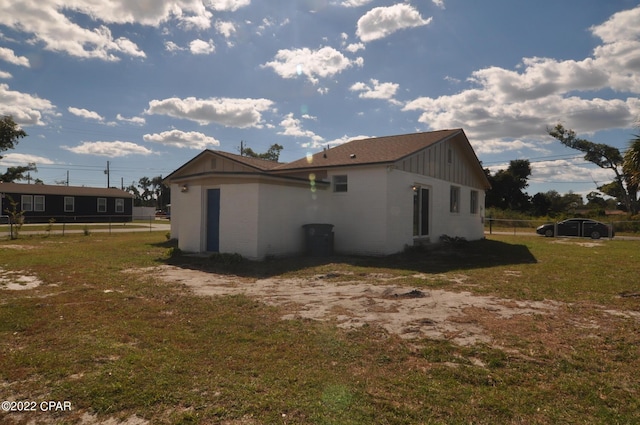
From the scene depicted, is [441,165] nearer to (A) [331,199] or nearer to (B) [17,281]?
(A) [331,199]

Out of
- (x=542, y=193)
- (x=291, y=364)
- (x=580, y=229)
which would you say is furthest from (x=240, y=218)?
(x=542, y=193)

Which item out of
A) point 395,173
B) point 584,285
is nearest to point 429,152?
point 395,173

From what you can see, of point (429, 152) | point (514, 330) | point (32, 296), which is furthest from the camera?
point (429, 152)

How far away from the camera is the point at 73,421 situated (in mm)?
2949

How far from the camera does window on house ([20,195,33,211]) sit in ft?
119

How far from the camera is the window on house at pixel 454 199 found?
63.0ft

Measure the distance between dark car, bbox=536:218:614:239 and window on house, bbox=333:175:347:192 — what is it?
1785 cm

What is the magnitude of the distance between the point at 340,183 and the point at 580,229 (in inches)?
741

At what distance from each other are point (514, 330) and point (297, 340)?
296 cm

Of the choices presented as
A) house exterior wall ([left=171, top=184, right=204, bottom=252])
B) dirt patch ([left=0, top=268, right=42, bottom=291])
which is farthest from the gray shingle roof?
dirt patch ([left=0, top=268, right=42, bottom=291])

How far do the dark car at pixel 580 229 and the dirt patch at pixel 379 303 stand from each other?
20.3m

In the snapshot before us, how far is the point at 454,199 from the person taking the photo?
19531 mm

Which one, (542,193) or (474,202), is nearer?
(474,202)

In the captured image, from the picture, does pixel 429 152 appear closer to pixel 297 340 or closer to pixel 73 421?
pixel 297 340
